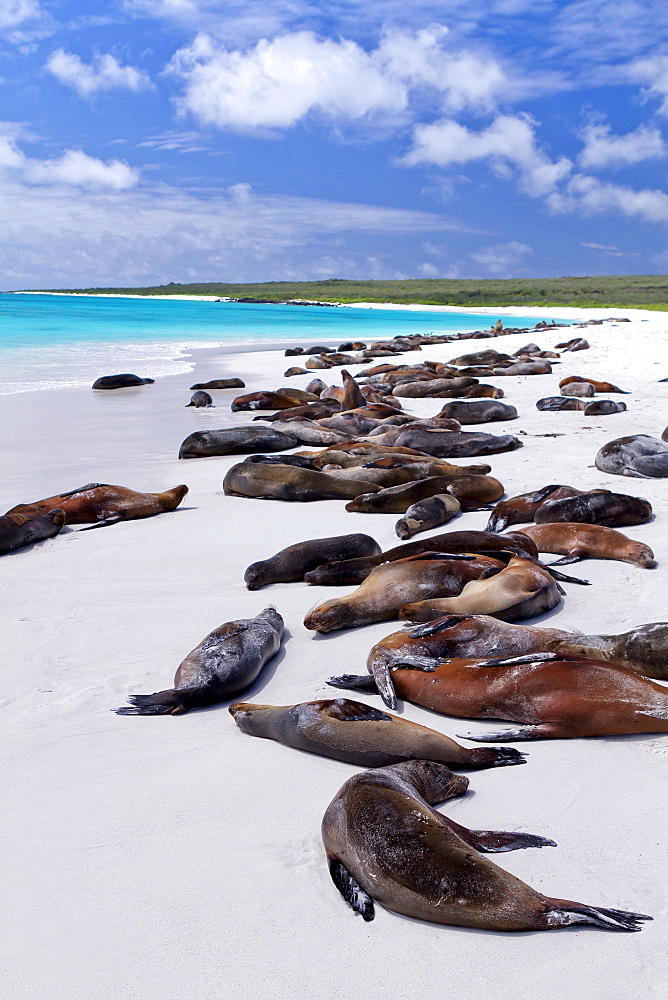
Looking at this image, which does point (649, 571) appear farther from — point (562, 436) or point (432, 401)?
point (432, 401)

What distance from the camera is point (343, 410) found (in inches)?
452

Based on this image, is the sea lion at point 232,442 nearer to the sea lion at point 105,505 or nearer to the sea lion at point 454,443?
the sea lion at point 454,443

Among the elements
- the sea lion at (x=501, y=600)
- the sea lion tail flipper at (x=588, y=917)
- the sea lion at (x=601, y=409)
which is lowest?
the sea lion tail flipper at (x=588, y=917)

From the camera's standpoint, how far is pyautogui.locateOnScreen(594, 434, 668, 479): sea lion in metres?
6.98

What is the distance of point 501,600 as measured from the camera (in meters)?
3.82

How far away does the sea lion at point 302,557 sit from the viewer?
4680mm

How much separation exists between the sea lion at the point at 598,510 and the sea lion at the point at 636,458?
1469mm

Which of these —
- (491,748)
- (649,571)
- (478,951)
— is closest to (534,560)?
(649,571)

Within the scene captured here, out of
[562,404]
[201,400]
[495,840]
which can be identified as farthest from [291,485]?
[201,400]

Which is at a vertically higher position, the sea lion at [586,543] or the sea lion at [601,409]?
the sea lion at [601,409]

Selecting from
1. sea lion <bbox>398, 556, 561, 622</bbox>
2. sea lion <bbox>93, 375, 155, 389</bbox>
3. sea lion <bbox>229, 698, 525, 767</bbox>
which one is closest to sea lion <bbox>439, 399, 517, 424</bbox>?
sea lion <bbox>398, 556, 561, 622</bbox>

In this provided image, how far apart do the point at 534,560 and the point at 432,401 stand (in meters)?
8.96

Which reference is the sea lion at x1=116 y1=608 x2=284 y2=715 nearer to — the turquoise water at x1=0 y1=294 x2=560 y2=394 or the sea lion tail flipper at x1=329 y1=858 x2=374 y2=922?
the sea lion tail flipper at x1=329 y1=858 x2=374 y2=922

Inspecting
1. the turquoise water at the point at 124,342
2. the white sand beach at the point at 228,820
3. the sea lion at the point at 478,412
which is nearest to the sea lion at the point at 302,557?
the white sand beach at the point at 228,820
